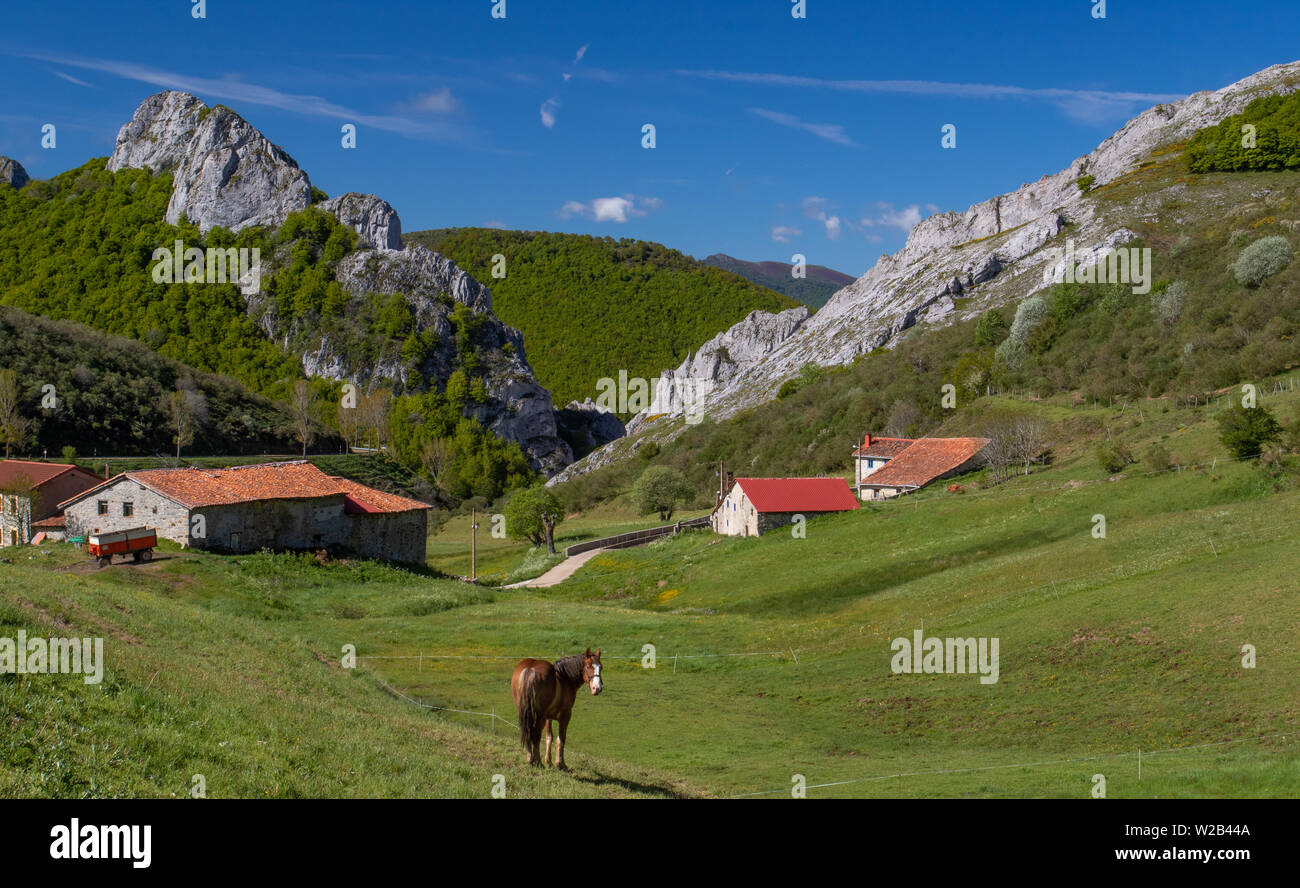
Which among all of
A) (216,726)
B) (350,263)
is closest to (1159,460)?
(216,726)

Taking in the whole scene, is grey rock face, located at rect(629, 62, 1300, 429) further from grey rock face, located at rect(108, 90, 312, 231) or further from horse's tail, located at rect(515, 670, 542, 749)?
horse's tail, located at rect(515, 670, 542, 749)

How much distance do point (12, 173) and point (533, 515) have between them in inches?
7362

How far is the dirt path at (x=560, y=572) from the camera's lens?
202ft

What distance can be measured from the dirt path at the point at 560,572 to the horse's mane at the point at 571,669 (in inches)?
1807

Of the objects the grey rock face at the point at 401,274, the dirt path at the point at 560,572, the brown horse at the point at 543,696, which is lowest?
the dirt path at the point at 560,572

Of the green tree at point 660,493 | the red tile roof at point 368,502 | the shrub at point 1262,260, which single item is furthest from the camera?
the green tree at point 660,493

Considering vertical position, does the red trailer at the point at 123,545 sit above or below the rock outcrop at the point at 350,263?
below

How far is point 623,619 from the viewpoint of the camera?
139 ft

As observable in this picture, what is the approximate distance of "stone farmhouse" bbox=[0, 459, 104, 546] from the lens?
50.2 metres

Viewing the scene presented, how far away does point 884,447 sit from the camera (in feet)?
266

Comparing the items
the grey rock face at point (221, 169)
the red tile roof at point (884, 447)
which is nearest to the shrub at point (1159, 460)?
the red tile roof at point (884, 447)

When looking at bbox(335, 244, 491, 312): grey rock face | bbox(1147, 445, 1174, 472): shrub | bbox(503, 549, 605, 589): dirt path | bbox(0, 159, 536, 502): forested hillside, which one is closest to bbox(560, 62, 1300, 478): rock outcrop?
bbox(0, 159, 536, 502): forested hillside

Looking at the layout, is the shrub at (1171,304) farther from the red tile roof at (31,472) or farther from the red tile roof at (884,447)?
the red tile roof at (31,472)
